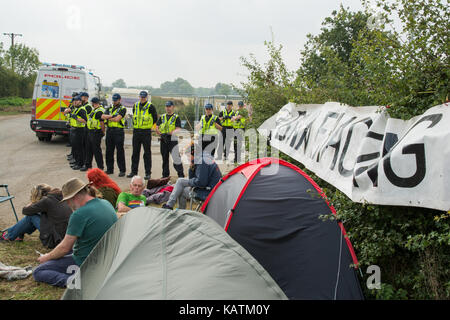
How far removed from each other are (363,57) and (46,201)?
4210 mm

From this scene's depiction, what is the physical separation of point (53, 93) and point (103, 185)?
26.8 feet

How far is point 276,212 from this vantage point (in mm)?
4180

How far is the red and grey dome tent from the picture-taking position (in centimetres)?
383

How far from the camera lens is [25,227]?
526 centimetres

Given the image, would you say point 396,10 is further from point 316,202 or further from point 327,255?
point 327,255

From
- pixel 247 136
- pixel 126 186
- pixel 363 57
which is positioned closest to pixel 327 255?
pixel 363 57

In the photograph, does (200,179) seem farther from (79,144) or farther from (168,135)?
(79,144)

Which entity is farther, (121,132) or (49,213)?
(121,132)

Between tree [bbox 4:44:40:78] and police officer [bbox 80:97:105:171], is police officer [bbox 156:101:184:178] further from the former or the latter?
tree [bbox 4:44:40:78]

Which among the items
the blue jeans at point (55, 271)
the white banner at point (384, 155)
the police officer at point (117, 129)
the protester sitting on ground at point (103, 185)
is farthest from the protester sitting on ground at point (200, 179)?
the police officer at point (117, 129)

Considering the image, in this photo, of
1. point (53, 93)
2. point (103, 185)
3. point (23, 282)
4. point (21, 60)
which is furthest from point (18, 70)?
point (23, 282)

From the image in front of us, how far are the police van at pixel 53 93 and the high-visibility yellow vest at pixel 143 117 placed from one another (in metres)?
5.11

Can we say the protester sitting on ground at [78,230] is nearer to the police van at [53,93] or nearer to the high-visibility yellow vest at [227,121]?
the high-visibility yellow vest at [227,121]

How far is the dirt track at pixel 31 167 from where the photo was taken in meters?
7.35
